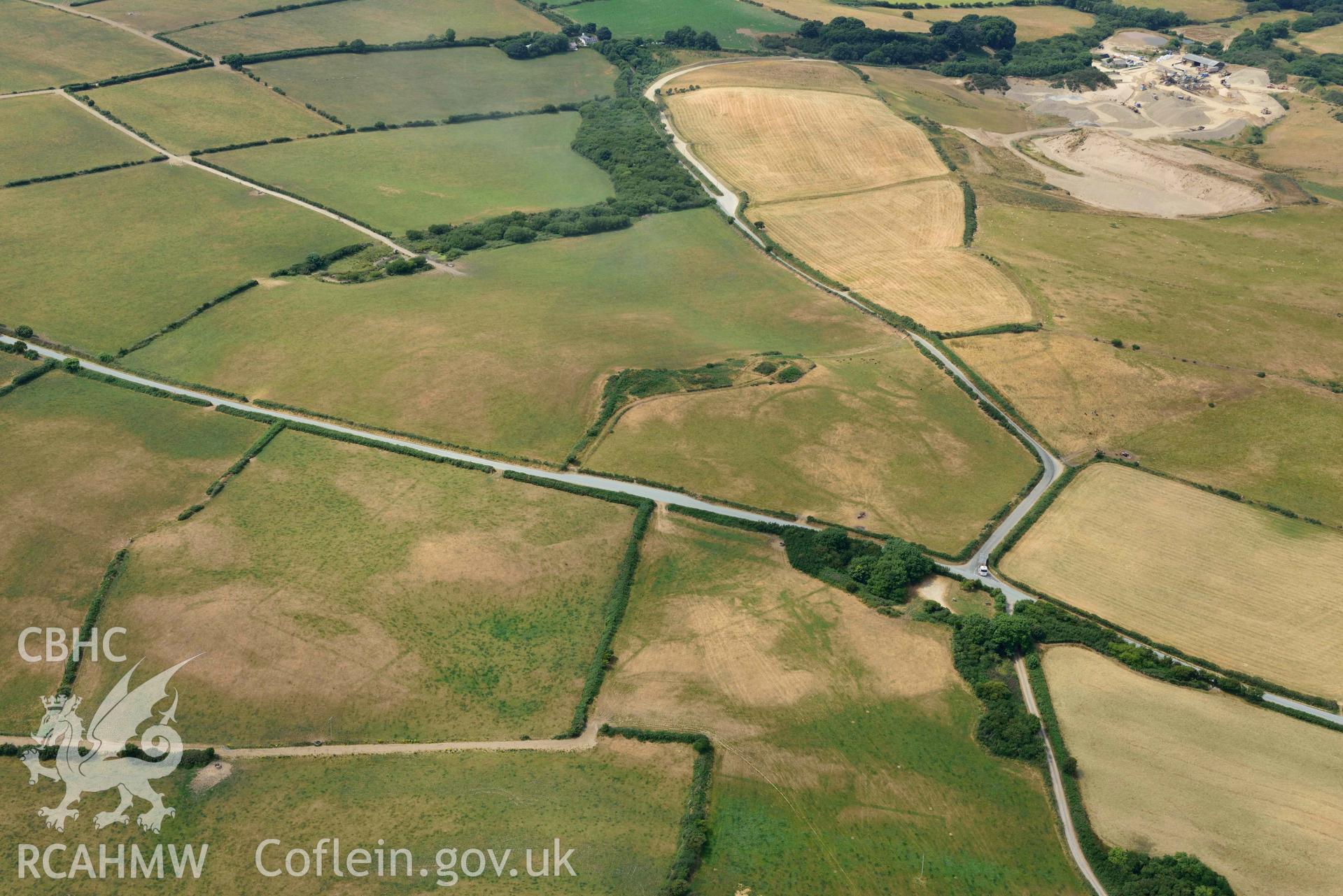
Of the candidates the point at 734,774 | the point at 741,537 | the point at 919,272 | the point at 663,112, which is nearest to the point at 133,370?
the point at 741,537

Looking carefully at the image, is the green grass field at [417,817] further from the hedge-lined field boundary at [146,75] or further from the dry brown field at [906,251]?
the hedge-lined field boundary at [146,75]

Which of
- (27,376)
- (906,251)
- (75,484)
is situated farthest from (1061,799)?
(27,376)

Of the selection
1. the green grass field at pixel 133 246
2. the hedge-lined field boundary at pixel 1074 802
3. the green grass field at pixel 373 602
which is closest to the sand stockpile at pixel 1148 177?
the hedge-lined field boundary at pixel 1074 802

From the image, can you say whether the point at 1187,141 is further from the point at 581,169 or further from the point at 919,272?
the point at 581,169

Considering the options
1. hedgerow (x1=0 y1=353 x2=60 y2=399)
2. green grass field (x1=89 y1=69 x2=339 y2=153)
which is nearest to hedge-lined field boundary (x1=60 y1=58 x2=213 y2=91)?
green grass field (x1=89 y1=69 x2=339 y2=153)

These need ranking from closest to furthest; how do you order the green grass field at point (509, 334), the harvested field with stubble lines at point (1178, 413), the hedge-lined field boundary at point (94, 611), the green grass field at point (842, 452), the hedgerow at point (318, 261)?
the hedge-lined field boundary at point (94, 611) < the green grass field at point (842, 452) < the harvested field with stubble lines at point (1178, 413) < the green grass field at point (509, 334) < the hedgerow at point (318, 261)

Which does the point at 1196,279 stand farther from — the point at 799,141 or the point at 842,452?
the point at 842,452
